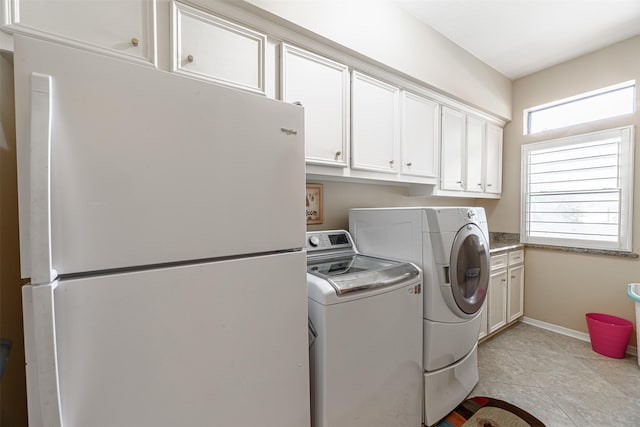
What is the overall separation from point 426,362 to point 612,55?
3286mm

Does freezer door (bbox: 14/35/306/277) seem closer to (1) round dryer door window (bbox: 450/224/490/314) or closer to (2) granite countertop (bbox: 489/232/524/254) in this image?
(1) round dryer door window (bbox: 450/224/490/314)

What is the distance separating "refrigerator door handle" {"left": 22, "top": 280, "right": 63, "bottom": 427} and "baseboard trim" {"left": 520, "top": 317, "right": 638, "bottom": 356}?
3842mm

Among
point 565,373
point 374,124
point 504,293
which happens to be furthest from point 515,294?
point 374,124

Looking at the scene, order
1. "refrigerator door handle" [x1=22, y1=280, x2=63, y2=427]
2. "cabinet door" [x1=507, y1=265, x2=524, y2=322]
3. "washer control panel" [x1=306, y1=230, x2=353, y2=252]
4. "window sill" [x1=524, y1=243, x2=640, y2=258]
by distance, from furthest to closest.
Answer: "cabinet door" [x1=507, y1=265, x2=524, y2=322]
"window sill" [x1=524, y1=243, x2=640, y2=258]
"washer control panel" [x1=306, y1=230, x2=353, y2=252]
"refrigerator door handle" [x1=22, y1=280, x2=63, y2=427]

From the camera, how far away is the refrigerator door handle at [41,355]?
22.2 inches

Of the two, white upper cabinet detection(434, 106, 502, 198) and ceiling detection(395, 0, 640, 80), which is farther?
white upper cabinet detection(434, 106, 502, 198)

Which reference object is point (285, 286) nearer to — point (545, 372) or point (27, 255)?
point (27, 255)

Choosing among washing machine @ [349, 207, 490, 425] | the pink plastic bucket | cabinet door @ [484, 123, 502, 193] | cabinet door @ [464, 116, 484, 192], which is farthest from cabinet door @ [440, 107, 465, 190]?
the pink plastic bucket

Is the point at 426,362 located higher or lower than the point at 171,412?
lower

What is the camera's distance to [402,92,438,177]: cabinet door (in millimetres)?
2070

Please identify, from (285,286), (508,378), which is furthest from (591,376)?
(285,286)

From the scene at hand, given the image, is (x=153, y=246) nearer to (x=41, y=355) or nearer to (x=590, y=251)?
(x=41, y=355)

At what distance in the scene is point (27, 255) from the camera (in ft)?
1.92

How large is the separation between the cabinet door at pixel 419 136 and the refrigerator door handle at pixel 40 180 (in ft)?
6.41
